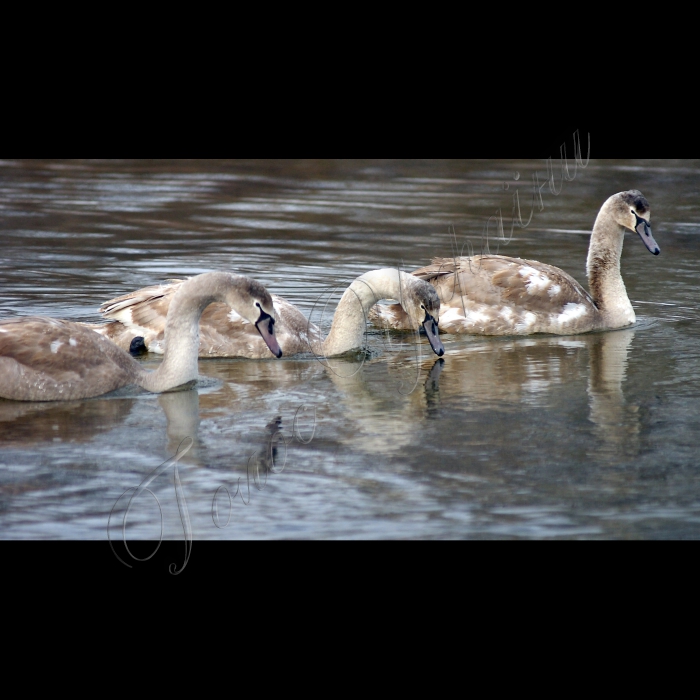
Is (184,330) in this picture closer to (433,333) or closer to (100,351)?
(100,351)

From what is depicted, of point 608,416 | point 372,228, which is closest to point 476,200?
point 372,228

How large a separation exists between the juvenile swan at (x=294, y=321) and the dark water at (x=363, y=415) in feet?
0.56

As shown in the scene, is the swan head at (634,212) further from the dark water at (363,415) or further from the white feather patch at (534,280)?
the white feather patch at (534,280)

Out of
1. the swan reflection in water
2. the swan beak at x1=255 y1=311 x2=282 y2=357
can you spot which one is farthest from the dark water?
the swan beak at x1=255 y1=311 x2=282 y2=357

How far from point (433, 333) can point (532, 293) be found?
1553mm

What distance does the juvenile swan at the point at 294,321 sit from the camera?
10.2m

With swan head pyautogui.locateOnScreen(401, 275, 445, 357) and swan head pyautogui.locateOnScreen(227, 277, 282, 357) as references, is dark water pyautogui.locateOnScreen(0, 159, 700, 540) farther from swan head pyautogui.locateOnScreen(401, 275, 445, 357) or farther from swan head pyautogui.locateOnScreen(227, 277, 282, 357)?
swan head pyautogui.locateOnScreen(227, 277, 282, 357)

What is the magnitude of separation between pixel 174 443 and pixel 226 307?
2.51 metres

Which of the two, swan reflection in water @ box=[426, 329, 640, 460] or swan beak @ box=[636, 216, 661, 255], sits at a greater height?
swan beak @ box=[636, 216, 661, 255]

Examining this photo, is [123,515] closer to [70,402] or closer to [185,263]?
[70,402]

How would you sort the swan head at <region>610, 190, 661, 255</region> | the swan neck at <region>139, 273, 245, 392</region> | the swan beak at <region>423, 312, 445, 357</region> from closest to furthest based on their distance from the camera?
the swan neck at <region>139, 273, 245, 392</region> < the swan beak at <region>423, 312, 445, 357</region> < the swan head at <region>610, 190, 661, 255</region>

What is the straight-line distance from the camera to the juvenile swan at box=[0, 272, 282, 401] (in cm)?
880

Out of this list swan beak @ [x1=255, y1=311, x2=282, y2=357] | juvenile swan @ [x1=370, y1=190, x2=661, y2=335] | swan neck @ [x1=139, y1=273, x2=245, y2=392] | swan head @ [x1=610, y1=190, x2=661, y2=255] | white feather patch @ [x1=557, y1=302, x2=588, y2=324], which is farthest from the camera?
swan head @ [x1=610, y1=190, x2=661, y2=255]

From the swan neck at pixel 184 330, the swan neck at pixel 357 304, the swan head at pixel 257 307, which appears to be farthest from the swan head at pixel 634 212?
the swan neck at pixel 184 330
